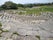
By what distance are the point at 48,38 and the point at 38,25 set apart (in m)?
1.55

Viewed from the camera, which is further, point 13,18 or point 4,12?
point 4,12

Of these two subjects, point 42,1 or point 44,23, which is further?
point 42,1

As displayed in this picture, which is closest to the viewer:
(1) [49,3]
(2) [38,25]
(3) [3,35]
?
(3) [3,35]

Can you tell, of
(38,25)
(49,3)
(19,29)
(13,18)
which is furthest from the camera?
(49,3)

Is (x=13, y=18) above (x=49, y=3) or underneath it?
underneath

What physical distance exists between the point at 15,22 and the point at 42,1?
1978mm

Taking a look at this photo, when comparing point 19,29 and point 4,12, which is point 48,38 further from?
point 4,12

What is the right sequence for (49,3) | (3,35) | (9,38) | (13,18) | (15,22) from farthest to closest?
(49,3) → (13,18) → (15,22) → (3,35) → (9,38)

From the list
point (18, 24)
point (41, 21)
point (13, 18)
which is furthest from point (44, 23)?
point (13, 18)

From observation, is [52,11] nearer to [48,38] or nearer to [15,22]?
[15,22]

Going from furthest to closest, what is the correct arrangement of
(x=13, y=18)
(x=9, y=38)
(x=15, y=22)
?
1. (x=13, y=18)
2. (x=15, y=22)
3. (x=9, y=38)

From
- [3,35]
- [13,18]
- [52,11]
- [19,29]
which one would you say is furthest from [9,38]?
[52,11]

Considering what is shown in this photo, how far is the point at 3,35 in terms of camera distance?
509 cm

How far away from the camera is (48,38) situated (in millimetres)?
5008
